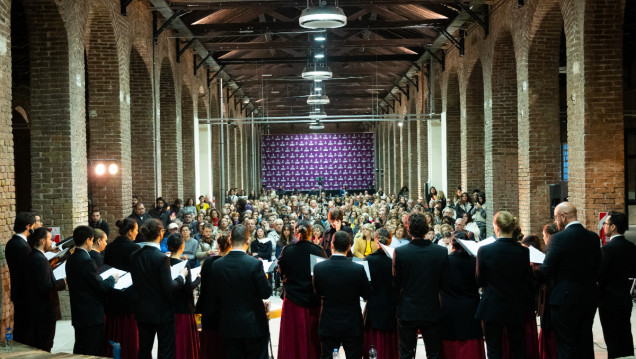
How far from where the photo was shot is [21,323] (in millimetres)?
6734

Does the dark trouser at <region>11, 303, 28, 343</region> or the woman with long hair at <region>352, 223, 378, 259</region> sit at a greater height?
the woman with long hair at <region>352, 223, 378, 259</region>

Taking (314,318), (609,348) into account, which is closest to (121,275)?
(314,318)

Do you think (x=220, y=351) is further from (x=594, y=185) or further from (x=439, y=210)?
(x=439, y=210)

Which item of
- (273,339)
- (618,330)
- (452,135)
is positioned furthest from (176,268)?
(452,135)

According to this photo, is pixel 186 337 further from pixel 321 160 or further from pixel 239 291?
pixel 321 160

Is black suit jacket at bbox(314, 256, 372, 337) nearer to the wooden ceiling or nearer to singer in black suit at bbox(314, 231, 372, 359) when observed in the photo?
singer in black suit at bbox(314, 231, 372, 359)

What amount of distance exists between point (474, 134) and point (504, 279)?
40.3 ft

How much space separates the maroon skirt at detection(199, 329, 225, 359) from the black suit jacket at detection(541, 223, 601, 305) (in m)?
2.92

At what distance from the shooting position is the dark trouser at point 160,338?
20.0 feet

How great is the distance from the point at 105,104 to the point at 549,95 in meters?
8.02

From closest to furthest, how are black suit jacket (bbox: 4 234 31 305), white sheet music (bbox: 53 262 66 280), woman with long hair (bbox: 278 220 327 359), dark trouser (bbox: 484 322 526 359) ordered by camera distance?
dark trouser (bbox: 484 322 526 359) → woman with long hair (bbox: 278 220 327 359) → black suit jacket (bbox: 4 234 31 305) → white sheet music (bbox: 53 262 66 280)

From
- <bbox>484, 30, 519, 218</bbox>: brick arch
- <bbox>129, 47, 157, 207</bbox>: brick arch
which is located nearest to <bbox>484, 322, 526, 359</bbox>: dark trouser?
<bbox>484, 30, 519, 218</bbox>: brick arch

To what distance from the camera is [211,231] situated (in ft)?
33.5

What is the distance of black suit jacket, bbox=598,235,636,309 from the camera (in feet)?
20.5
